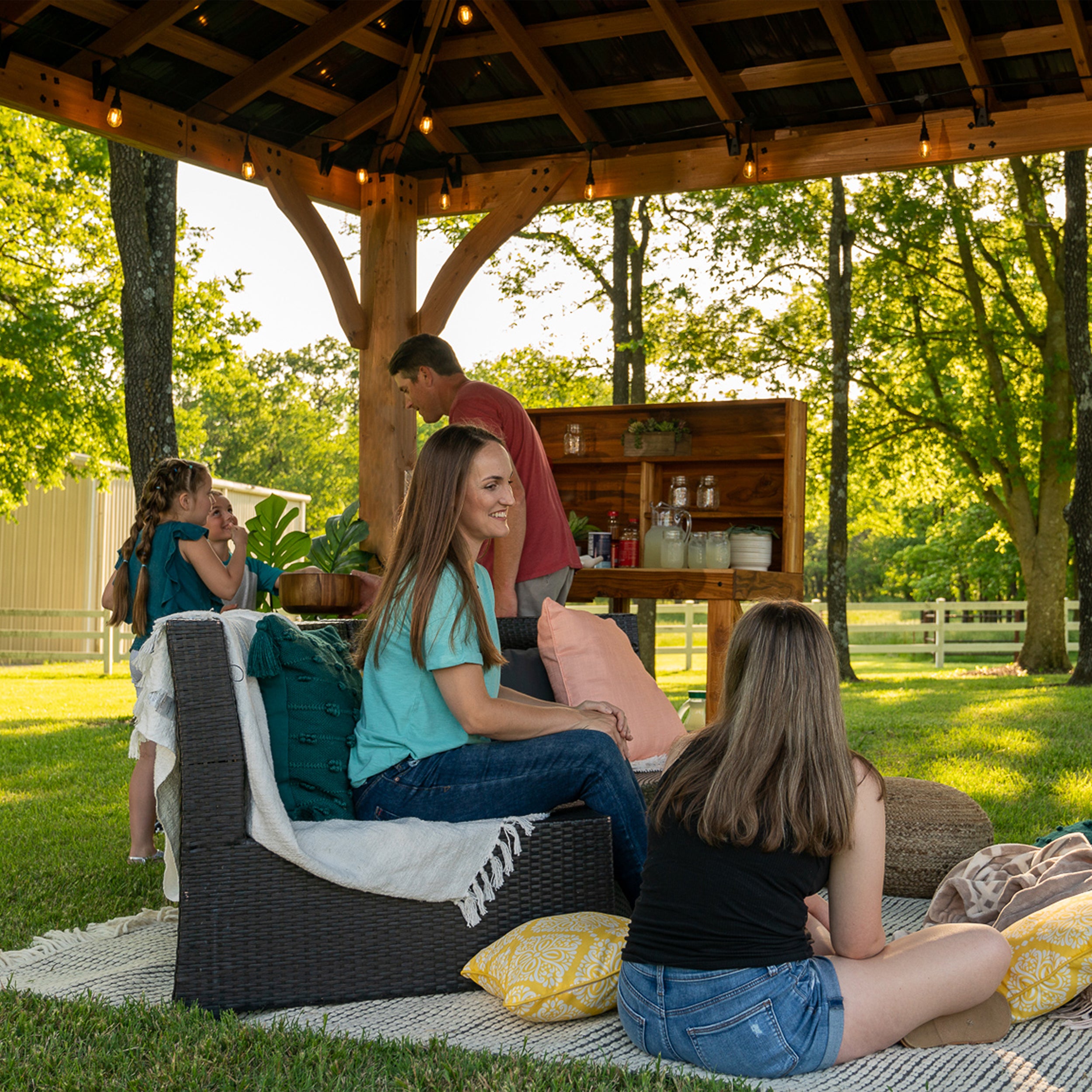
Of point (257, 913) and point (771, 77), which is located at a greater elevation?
point (771, 77)

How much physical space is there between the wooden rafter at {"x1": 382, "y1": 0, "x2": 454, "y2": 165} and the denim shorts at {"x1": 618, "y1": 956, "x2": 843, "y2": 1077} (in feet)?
16.5

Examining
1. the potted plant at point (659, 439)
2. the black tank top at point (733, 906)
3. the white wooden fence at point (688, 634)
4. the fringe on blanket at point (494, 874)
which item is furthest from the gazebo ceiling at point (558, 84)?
the white wooden fence at point (688, 634)

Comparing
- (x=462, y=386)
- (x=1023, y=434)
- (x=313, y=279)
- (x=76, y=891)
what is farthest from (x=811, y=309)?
(x=313, y=279)

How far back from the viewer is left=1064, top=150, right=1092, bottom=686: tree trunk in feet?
37.8

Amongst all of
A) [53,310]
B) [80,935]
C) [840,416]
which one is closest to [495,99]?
[80,935]

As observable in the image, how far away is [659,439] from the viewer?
7.13 metres

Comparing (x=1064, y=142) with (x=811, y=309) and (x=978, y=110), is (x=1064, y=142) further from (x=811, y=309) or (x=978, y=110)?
(x=811, y=309)

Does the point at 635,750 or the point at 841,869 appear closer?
the point at 841,869

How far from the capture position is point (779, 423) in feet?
22.5

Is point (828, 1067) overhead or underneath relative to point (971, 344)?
underneath

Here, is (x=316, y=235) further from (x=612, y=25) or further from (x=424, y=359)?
(x=424, y=359)

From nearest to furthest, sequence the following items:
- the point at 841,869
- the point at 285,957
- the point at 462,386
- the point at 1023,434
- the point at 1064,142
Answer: the point at 841,869 < the point at 285,957 < the point at 462,386 < the point at 1064,142 < the point at 1023,434

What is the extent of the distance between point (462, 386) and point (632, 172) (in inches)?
96.2

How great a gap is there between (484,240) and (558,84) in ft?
A: 2.90
